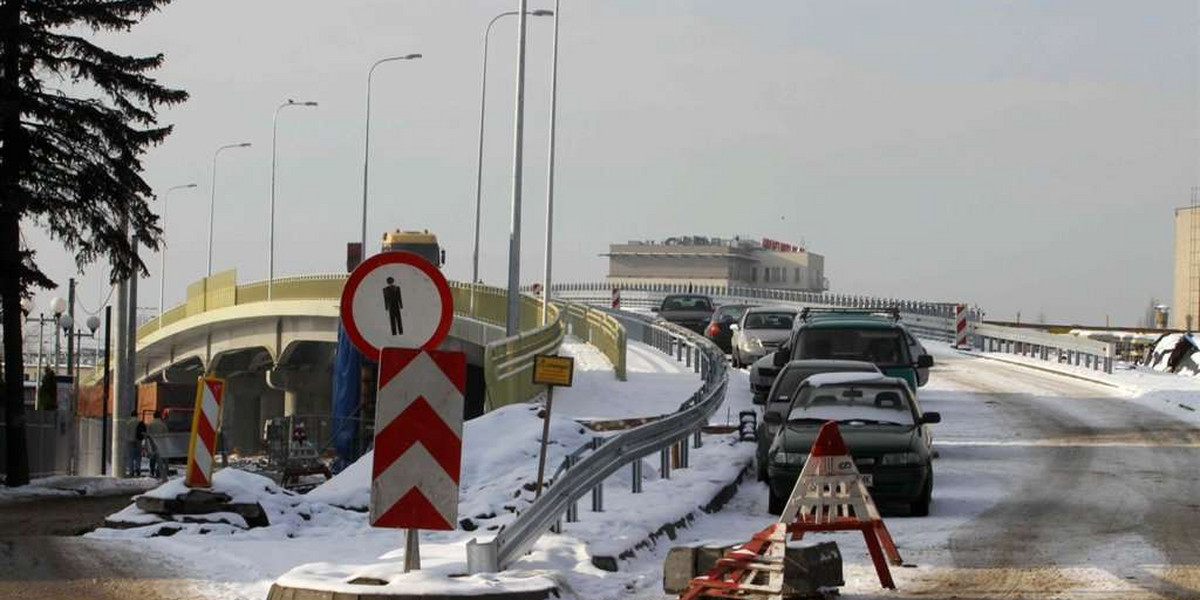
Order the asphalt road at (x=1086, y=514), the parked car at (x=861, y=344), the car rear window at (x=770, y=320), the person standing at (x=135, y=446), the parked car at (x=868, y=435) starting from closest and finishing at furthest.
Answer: the asphalt road at (x=1086, y=514), the parked car at (x=868, y=435), the parked car at (x=861, y=344), the person standing at (x=135, y=446), the car rear window at (x=770, y=320)

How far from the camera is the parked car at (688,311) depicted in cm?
6462

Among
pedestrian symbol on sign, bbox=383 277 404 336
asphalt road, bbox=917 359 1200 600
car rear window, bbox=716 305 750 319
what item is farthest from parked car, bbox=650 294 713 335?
pedestrian symbol on sign, bbox=383 277 404 336

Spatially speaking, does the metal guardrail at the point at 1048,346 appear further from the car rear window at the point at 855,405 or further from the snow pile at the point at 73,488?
the car rear window at the point at 855,405

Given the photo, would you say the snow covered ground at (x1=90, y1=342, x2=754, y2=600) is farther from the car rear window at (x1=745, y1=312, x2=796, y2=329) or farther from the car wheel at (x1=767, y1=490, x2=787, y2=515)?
the car rear window at (x1=745, y1=312, x2=796, y2=329)

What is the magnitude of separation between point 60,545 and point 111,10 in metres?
18.8

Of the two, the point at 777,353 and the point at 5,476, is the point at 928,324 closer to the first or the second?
the point at 777,353

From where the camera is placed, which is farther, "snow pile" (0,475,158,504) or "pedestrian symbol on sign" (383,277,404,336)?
"snow pile" (0,475,158,504)

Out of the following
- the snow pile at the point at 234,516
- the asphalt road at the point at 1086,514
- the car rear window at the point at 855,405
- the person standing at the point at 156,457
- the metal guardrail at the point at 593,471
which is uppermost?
the car rear window at the point at 855,405

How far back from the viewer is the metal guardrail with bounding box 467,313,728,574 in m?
12.4

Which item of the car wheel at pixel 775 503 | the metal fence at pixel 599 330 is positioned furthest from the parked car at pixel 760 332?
the car wheel at pixel 775 503

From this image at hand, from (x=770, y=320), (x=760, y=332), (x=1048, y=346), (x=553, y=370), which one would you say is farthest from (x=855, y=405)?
(x=1048, y=346)

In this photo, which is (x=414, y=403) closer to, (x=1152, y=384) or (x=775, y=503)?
(x=775, y=503)

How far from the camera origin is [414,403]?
11.4 meters

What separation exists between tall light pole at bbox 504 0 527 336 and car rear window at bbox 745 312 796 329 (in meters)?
5.77
